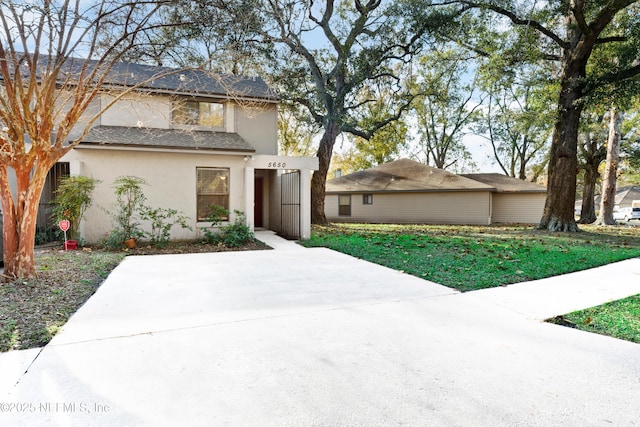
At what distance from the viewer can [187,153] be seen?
10.2m

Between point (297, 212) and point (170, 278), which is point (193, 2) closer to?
point (170, 278)

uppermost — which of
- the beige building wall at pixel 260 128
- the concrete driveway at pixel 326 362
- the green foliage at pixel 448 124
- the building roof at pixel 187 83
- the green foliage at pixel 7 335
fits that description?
the green foliage at pixel 448 124

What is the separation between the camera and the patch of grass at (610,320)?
3.70 m

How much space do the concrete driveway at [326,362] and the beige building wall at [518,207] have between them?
1830 cm

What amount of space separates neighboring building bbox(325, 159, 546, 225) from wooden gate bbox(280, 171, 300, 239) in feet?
35.4

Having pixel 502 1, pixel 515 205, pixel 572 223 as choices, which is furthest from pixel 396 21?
pixel 515 205

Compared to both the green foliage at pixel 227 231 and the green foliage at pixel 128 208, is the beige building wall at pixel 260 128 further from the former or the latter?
the green foliage at pixel 128 208

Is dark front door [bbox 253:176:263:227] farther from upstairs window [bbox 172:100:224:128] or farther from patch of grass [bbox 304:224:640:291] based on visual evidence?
patch of grass [bbox 304:224:640:291]

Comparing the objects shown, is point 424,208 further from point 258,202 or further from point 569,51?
point 258,202

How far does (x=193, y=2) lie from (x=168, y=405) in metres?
7.54

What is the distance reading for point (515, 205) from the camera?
22.0 metres

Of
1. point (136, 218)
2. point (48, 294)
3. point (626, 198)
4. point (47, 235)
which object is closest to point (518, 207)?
point (136, 218)

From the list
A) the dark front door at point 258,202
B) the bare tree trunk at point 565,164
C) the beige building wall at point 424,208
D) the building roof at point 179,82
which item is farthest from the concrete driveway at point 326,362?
the beige building wall at point 424,208

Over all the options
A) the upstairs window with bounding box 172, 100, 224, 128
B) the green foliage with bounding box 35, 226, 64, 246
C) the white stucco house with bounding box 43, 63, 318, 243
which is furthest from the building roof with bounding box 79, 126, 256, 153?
the green foliage with bounding box 35, 226, 64, 246
